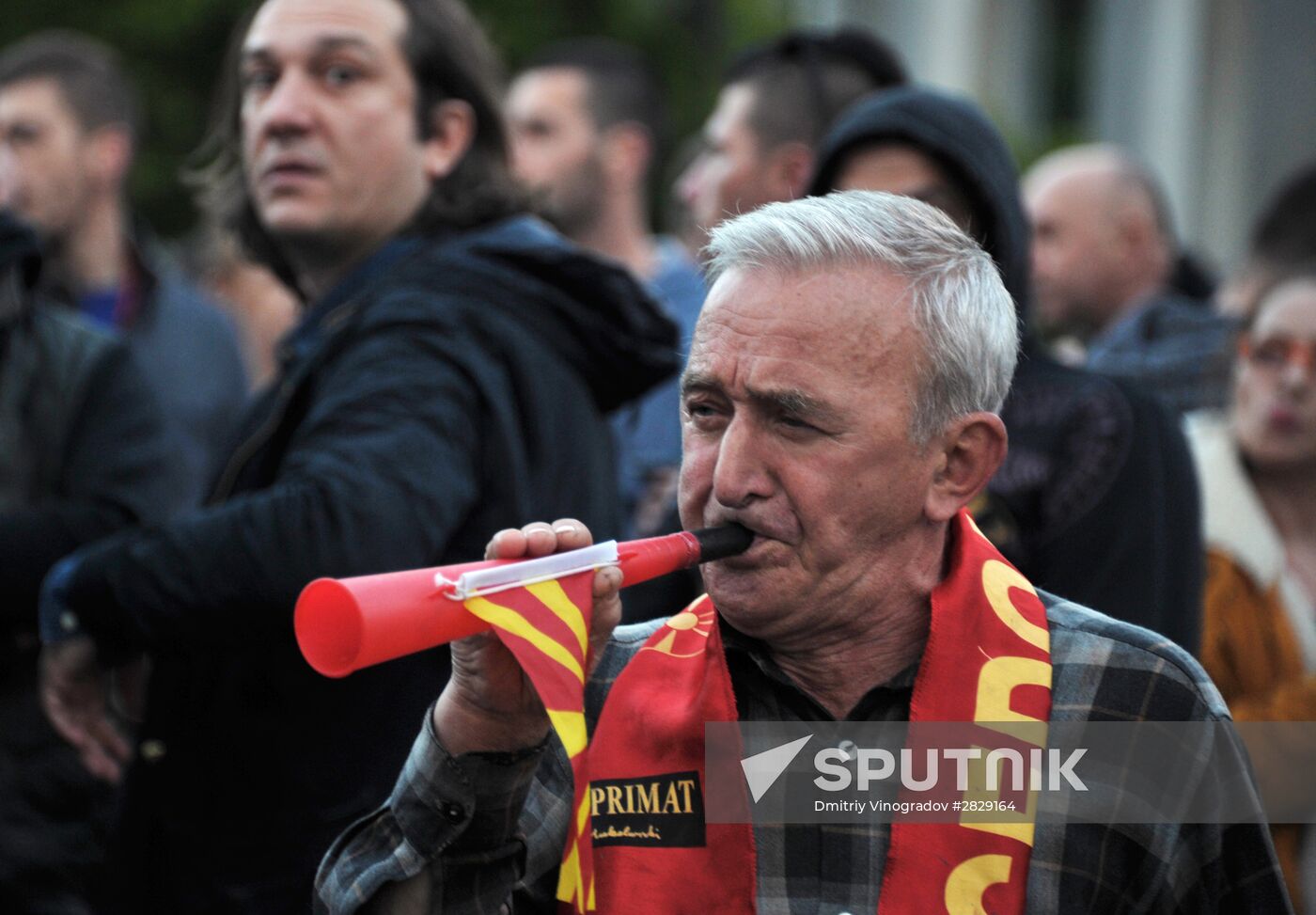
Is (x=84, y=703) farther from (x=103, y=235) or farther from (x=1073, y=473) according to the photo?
(x=103, y=235)

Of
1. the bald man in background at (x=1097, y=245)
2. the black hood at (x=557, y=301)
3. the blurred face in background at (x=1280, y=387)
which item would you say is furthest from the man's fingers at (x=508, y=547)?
the bald man in background at (x=1097, y=245)

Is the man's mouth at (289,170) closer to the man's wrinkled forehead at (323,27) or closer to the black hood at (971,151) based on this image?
the man's wrinkled forehead at (323,27)

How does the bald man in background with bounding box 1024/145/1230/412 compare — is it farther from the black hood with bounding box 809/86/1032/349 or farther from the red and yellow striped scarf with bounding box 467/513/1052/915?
the red and yellow striped scarf with bounding box 467/513/1052/915

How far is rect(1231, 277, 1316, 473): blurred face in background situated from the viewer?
4352 millimetres

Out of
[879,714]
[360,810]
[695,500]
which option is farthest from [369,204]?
[879,714]

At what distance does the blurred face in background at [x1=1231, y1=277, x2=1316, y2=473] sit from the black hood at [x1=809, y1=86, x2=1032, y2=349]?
981 millimetres

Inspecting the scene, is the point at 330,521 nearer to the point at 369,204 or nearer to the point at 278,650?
the point at 278,650

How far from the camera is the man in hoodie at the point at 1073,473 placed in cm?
327

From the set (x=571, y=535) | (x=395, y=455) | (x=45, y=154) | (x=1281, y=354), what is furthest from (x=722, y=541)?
(x=45, y=154)

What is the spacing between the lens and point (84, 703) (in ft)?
11.1

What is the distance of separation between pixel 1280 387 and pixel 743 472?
2573 mm

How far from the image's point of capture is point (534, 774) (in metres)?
2.33

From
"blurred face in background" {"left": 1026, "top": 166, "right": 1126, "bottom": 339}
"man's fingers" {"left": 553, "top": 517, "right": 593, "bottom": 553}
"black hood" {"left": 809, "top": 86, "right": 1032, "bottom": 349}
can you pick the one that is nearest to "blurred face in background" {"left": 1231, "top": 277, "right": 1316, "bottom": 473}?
"black hood" {"left": 809, "top": 86, "right": 1032, "bottom": 349}

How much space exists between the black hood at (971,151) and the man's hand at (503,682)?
1.71 meters
